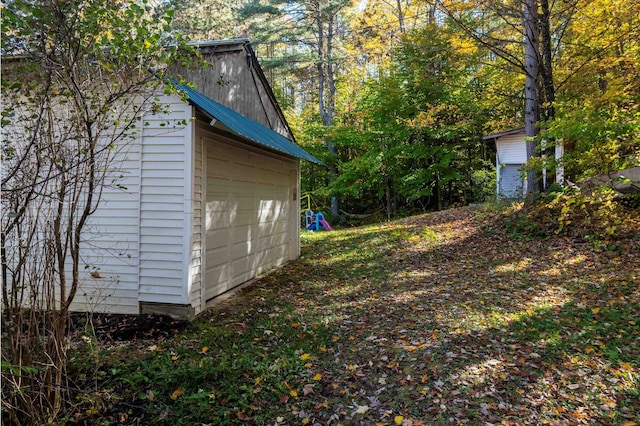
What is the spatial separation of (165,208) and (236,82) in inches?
109

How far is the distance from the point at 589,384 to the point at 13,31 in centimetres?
518

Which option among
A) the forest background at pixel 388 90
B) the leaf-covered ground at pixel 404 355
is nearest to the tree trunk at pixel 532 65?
the forest background at pixel 388 90

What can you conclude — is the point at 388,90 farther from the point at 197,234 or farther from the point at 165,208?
the point at 165,208

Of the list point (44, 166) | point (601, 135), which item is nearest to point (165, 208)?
point (44, 166)

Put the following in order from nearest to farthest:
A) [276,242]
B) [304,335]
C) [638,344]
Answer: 1. [638,344]
2. [304,335]
3. [276,242]

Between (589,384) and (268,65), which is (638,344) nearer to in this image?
(589,384)

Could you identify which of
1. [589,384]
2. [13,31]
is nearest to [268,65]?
[13,31]

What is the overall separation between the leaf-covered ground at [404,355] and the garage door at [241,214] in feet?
1.83

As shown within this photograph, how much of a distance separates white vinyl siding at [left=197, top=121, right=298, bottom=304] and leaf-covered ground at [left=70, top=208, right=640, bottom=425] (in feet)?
1.79

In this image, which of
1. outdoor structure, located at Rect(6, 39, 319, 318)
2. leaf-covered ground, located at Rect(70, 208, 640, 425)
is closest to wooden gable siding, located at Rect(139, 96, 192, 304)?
outdoor structure, located at Rect(6, 39, 319, 318)

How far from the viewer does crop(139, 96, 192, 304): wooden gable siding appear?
479cm

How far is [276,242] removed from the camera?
8375 mm

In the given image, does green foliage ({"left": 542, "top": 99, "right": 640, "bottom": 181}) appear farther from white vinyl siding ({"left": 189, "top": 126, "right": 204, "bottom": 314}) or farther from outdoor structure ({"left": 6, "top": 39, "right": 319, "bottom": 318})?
white vinyl siding ({"left": 189, "top": 126, "right": 204, "bottom": 314})

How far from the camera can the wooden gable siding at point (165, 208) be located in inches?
189
